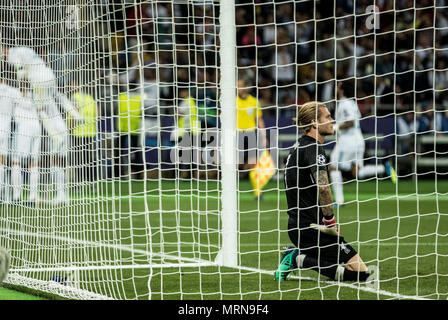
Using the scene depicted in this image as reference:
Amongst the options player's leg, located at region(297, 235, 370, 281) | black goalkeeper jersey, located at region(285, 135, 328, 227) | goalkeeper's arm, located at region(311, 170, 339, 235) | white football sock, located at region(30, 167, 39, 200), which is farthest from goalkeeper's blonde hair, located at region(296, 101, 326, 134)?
white football sock, located at region(30, 167, 39, 200)

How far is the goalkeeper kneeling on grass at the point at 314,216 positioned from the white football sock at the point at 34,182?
104 inches

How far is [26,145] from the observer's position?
874 cm

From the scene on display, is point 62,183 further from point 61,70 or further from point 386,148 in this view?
point 386,148

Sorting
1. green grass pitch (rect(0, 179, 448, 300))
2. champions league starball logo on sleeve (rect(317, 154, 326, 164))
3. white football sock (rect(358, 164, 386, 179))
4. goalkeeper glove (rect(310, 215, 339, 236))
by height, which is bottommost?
white football sock (rect(358, 164, 386, 179))

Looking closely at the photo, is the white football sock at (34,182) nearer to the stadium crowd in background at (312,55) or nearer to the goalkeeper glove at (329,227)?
the goalkeeper glove at (329,227)

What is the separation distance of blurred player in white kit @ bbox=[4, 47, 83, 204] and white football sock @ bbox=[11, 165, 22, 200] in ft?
2.00

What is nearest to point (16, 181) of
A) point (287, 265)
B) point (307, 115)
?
point (287, 265)

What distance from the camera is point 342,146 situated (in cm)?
1416

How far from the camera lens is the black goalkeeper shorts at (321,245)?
6.93 m

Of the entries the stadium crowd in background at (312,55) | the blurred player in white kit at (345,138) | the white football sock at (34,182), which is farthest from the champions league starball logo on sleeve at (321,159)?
the stadium crowd in background at (312,55)

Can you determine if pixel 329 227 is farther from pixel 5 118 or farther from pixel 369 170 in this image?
pixel 369 170

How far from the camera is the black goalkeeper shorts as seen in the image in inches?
273

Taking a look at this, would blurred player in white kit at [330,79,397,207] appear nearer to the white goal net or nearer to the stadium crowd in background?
the stadium crowd in background

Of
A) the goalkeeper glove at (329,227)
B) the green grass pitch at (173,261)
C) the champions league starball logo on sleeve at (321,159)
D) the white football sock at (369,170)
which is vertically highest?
the champions league starball logo on sleeve at (321,159)
